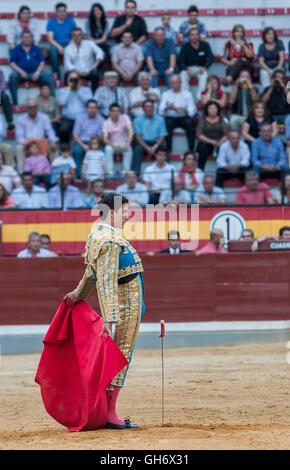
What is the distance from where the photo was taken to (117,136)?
11.0 metres

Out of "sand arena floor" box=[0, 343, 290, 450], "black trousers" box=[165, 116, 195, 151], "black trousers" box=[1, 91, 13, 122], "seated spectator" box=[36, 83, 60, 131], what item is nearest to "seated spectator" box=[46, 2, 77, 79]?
"seated spectator" box=[36, 83, 60, 131]

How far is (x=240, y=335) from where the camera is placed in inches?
396

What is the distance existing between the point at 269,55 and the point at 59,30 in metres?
2.80

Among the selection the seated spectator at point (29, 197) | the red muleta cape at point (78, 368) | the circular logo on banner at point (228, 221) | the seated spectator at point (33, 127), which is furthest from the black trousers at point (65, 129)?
the red muleta cape at point (78, 368)

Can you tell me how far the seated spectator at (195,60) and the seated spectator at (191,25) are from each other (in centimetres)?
14

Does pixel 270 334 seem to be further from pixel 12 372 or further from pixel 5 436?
pixel 5 436

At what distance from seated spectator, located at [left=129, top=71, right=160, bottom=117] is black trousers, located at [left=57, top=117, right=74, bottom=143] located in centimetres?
83

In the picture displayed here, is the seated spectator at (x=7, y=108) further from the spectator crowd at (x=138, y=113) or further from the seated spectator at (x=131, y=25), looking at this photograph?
the seated spectator at (x=131, y=25)

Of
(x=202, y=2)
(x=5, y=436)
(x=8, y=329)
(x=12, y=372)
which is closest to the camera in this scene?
(x=5, y=436)

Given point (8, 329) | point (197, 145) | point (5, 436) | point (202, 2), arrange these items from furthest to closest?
1. point (202, 2)
2. point (197, 145)
3. point (8, 329)
4. point (5, 436)

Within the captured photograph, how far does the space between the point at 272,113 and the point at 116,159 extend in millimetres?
2069

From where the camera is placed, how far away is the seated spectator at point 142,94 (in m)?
11.4

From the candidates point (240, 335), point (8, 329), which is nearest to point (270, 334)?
A: point (240, 335)

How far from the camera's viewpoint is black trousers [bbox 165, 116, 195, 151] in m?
11.2
